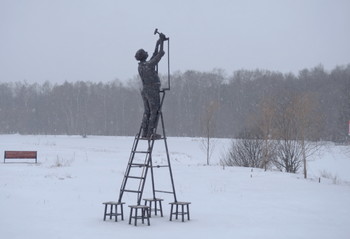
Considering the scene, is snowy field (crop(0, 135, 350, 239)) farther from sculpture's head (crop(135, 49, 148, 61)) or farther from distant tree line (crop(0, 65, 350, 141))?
distant tree line (crop(0, 65, 350, 141))

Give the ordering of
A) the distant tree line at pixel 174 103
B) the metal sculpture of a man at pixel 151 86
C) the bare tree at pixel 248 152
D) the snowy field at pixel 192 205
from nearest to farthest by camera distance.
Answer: the snowy field at pixel 192 205, the metal sculpture of a man at pixel 151 86, the bare tree at pixel 248 152, the distant tree line at pixel 174 103

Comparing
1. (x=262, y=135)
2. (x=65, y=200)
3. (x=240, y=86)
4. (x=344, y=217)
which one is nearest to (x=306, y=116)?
(x=262, y=135)

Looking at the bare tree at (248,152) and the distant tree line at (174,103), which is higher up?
the distant tree line at (174,103)

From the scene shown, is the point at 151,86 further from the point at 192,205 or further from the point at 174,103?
the point at 174,103

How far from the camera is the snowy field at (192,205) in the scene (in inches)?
389

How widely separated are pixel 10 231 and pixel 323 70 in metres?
79.0

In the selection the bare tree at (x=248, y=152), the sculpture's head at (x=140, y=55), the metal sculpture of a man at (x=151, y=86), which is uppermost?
the sculpture's head at (x=140, y=55)

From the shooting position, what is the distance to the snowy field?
9.87 m

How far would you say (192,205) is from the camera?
46.0 ft

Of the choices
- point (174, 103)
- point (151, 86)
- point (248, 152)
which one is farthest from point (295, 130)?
point (174, 103)

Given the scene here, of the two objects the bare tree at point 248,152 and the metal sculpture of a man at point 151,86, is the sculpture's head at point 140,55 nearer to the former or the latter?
the metal sculpture of a man at point 151,86

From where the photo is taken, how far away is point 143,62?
37.9 ft

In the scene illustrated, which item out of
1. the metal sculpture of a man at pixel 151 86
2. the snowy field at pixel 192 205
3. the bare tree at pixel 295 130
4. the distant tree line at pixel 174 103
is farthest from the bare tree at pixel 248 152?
the distant tree line at pixel 174 103

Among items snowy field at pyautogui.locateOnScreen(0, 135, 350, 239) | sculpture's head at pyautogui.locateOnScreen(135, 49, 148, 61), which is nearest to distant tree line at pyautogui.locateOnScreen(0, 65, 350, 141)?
snowy field at pyautogui.locateOnScreen(0, 135, 350, 239)
